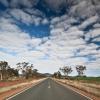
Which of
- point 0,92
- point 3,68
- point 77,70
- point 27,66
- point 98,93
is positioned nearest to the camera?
point 98,93

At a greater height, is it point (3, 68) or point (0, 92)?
point (3, 68)

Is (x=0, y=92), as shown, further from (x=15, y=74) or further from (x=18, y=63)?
(x=15, y=74)

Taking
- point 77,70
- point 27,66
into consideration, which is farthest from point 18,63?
point 77,70

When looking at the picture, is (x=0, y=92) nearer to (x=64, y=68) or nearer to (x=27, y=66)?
(x=27, y=66)

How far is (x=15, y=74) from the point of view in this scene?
Result: 174000 millimetres

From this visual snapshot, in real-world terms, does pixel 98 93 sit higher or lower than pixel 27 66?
lower

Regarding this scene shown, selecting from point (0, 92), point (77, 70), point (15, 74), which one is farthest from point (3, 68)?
point (0, 92)

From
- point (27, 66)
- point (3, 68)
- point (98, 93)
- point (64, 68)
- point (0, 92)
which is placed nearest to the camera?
point (98, 93)

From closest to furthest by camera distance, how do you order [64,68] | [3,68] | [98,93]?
1. [98,93]
2. [3,68]
3. [64,68]

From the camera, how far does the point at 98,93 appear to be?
63.4 ft

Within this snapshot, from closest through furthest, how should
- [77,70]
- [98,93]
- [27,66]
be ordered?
[98,93] → [27,66] → [77,70]

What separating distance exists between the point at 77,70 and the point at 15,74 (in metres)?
48.1

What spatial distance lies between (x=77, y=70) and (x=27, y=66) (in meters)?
44.5

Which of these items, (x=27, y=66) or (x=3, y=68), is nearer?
(x=3, y=68)
